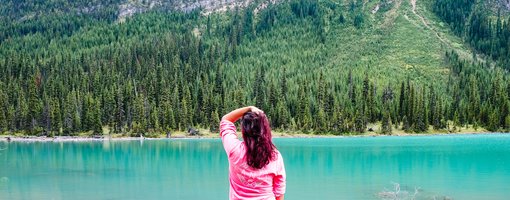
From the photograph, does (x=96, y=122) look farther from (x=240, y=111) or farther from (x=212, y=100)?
(x=240, y=111)

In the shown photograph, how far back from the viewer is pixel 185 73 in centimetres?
17125

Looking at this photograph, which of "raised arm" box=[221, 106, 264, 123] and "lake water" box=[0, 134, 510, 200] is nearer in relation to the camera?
"raised arm" box=[221, 106, 264, 123]

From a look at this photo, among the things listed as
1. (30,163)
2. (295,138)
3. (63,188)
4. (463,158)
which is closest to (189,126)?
(295,138)

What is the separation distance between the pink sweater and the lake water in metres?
30.2

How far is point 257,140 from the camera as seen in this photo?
637cm

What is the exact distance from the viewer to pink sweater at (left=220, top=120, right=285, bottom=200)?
6463 millimetres

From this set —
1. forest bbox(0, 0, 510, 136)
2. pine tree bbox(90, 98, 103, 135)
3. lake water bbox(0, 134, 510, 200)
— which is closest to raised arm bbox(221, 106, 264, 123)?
lake water bbox(0, 134, 510, 200)

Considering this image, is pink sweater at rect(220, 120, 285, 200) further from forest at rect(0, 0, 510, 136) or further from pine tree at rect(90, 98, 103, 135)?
pine tree at rect(90, 98, 103, 135)

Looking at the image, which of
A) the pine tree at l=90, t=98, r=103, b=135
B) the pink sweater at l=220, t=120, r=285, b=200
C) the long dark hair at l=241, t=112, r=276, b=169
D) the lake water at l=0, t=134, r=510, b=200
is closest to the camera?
the long dark hair at l=241, t=112, r=276, b=169

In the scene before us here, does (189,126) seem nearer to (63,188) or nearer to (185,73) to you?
(185,73)

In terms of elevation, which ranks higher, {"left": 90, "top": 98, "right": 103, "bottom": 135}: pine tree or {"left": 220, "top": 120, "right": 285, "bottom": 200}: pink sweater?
{"left": 220, "top": 120, "right": 285, "bottom": 200}: pink sweater

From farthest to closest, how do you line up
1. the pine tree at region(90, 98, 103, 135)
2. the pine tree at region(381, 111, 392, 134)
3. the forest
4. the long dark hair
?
the pine tree at region(381, 111, 392, 134) < the forest < the pine tree at region(90, 98, 103, 135) < the long dark hair

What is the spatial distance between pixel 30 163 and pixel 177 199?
114ft

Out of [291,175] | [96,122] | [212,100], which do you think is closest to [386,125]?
[212,100]
